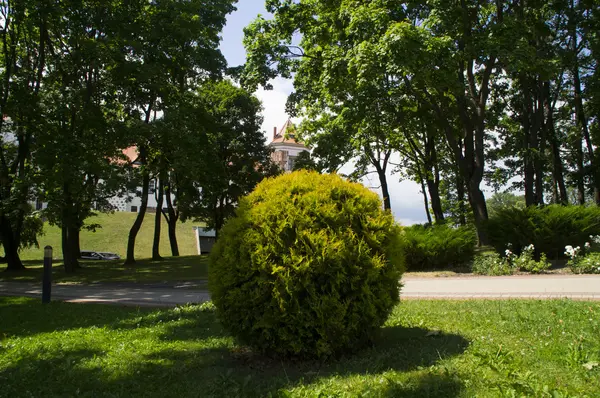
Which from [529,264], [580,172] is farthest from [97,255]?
[580,172]

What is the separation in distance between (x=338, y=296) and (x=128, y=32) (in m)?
18.8

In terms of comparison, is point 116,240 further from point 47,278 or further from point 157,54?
point 47,278

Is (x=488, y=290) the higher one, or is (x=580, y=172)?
(x=580, y=172)

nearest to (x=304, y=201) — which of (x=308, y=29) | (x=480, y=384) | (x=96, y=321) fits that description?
(x=480, y=384)

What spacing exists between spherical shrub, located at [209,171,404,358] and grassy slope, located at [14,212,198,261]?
123 feet

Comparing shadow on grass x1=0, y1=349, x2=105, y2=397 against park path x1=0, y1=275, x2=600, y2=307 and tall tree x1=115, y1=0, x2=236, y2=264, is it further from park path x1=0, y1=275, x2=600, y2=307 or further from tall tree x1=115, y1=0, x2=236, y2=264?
tall tree x1=115, y1=0, x2=236, y2=264

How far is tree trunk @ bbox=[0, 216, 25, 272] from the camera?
23.5 metres

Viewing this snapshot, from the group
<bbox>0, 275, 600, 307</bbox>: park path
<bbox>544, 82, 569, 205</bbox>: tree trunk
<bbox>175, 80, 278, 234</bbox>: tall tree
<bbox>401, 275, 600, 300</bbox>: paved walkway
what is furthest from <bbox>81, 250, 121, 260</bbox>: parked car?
<bbox>401, 275, 600, 300</bbox>: paved walkway

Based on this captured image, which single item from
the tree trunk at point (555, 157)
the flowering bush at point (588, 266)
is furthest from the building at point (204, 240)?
the flowering bush at point (588, 266)

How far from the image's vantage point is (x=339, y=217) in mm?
4477

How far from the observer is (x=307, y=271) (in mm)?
4254

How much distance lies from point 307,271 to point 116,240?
154ft

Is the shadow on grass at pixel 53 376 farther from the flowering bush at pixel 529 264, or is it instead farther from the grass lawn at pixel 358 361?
the flowering bush at pixel 529 264

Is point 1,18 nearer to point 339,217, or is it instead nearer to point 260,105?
point 260,105
